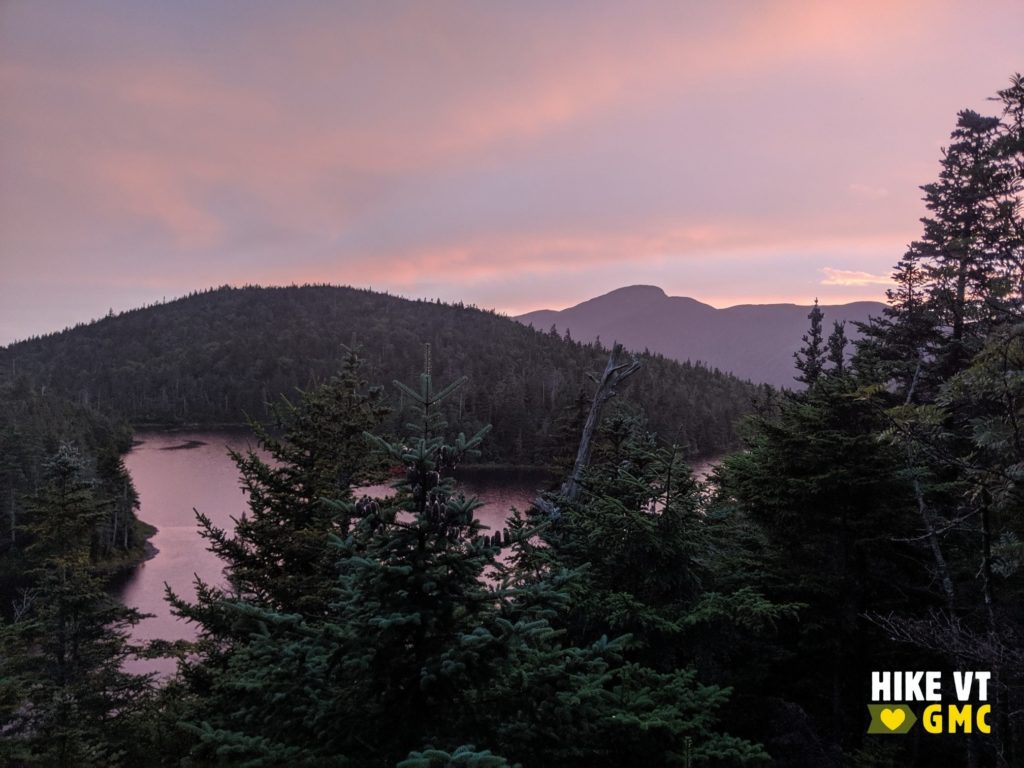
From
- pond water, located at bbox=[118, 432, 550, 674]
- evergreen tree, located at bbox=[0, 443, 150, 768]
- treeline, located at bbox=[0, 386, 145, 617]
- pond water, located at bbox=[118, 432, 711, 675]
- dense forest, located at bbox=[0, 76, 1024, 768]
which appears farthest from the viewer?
treeline, located at bbox=[0, 386, 145, 617]

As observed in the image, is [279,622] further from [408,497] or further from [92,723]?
[92,723]

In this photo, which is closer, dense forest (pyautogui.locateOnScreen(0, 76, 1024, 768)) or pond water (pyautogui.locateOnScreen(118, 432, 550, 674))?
dense forest (pyautogui.locateOnScreen(0, 76, 1024, 768))

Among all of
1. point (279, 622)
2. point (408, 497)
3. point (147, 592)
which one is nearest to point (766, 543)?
point (408, 497)

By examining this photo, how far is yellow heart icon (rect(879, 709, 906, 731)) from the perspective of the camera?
31.1ft

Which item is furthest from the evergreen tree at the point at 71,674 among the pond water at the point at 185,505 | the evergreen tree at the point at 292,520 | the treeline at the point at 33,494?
the treeline at the point at 33,494

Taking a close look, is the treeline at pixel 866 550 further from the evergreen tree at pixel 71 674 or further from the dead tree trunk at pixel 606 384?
the evergreen tree at pixel 71 674

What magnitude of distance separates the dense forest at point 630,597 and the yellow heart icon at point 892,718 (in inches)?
19.0

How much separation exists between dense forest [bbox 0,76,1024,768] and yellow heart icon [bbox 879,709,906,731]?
48 cm

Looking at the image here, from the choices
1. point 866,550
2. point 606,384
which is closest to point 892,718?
point 866,550

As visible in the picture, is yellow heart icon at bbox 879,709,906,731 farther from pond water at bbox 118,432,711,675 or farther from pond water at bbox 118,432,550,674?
pond water at bbox 118,432,711,675

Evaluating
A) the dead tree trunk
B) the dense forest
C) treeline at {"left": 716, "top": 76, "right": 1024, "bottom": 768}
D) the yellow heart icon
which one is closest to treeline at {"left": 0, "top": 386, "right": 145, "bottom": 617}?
the dense forest

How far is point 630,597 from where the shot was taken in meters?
8.67

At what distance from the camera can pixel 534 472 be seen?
307ft

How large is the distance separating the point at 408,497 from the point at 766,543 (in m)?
9.84
